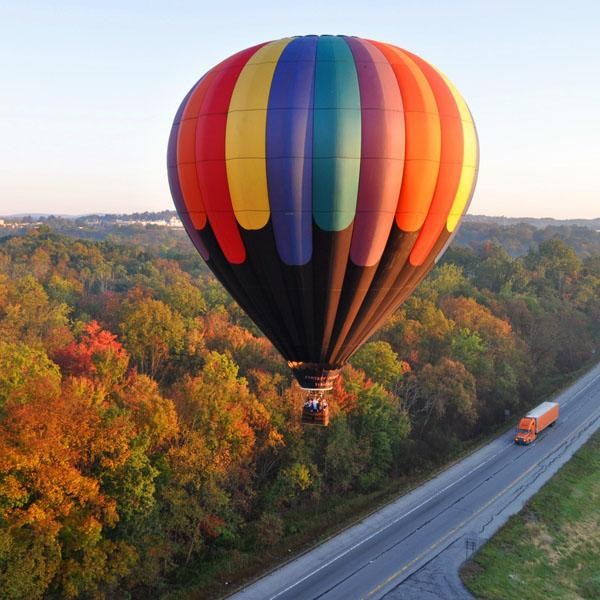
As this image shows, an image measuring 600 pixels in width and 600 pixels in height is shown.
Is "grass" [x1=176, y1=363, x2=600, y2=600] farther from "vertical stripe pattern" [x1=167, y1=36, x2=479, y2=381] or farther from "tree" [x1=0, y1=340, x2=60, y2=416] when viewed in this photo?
"vertical stripe pattern" [x1=167, y1=36, x2=479, y2=381]

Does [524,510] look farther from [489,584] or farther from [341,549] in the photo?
[341,549]

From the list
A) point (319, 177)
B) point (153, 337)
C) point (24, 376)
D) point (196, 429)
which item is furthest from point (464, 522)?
point (153, 337)

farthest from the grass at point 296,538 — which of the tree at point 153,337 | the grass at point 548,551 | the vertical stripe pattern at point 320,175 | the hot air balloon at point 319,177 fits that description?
the tree at point 153,337

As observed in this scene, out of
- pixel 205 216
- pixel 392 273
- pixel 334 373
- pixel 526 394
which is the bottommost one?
pixel 526 394

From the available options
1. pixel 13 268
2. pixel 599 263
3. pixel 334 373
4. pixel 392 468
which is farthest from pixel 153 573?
pixel 599 263

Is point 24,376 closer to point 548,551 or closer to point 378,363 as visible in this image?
point 378,363

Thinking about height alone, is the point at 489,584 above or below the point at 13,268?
below

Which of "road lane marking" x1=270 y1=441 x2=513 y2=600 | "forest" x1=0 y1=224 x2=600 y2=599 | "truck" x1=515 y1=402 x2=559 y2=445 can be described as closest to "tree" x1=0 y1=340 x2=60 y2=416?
"forest" x1=0 y1=224 x2=600 y2=599
